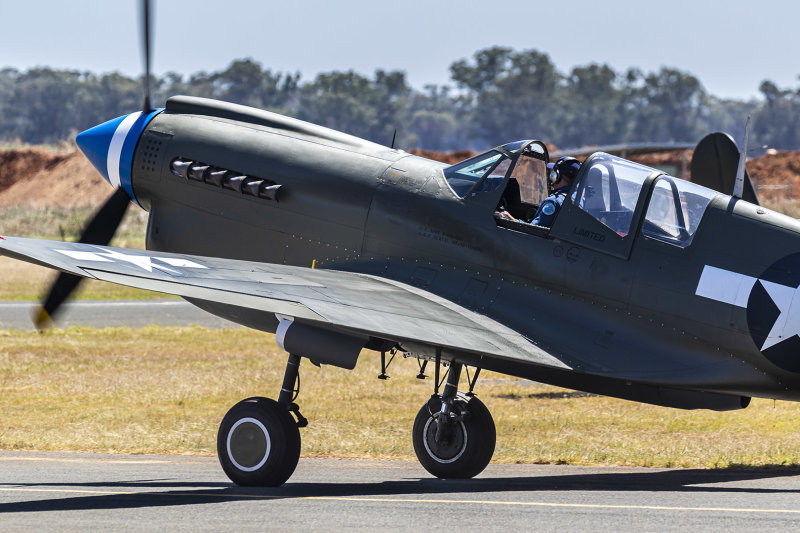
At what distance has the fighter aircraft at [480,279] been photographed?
10.4m

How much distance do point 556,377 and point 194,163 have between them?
495cm

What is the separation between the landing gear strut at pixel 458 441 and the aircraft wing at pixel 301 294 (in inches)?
48.1

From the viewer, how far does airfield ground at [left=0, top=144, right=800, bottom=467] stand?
14328 mm

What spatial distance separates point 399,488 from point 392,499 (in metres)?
0.91

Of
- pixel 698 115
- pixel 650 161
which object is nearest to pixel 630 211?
pixel 650 161

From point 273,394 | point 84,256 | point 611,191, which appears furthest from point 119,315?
point 611,191

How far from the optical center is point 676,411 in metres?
17.7

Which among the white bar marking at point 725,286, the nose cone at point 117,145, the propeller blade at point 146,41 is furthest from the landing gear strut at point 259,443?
the propeller blade at point 146,41

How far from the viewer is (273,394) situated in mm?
19078

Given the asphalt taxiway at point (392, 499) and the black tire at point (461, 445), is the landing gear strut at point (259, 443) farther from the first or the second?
the black tire at point (461, 445)

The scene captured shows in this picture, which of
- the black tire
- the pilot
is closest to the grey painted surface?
the black tire

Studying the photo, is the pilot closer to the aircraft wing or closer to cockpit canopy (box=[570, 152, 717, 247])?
cockpit canopy (box=[570, 152, 717, 247])

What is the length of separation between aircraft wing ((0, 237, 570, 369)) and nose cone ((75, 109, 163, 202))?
127 inches

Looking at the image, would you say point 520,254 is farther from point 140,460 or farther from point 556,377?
point 140,460
